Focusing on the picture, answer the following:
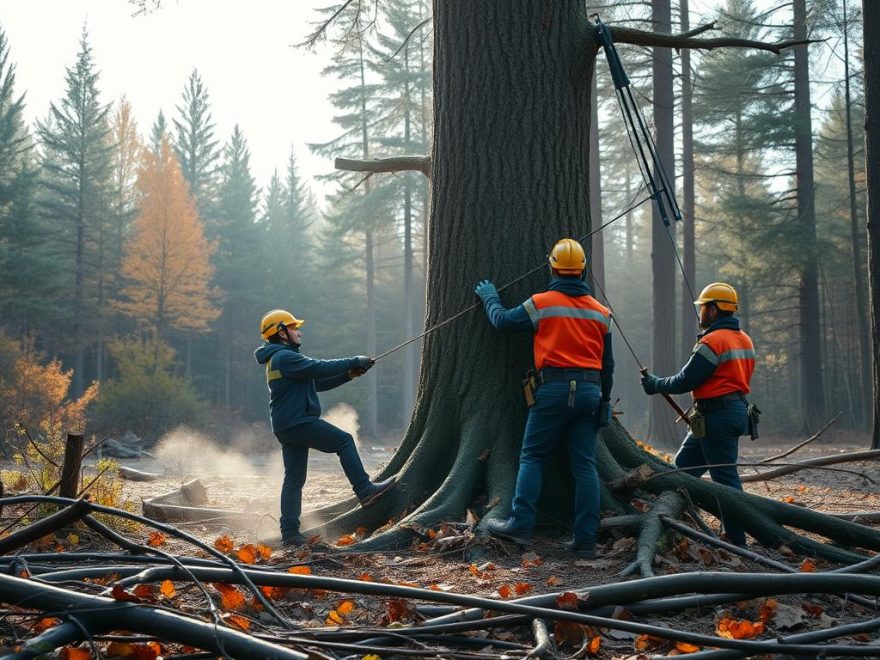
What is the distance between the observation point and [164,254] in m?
38.0

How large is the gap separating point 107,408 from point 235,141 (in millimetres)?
34527

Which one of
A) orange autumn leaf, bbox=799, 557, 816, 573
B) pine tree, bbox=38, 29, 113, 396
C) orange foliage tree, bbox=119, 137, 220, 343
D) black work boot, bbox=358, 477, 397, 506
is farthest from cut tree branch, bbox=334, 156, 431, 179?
pine tree, bbox=38, 29, 113, 396

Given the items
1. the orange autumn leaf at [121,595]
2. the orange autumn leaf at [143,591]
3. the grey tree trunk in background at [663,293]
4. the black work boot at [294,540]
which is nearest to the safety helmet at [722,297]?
the black work boot at [294,540]

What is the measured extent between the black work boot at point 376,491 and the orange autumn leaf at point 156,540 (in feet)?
4.97

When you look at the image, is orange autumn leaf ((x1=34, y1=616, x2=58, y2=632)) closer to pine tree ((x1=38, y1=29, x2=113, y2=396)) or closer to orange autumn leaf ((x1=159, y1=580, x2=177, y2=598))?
orange autumn leaf ((x1=159, y1=580, x2=177, y2=598))

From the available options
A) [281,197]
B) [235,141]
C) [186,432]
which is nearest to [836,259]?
[186,432]

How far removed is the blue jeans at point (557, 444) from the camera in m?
5.47

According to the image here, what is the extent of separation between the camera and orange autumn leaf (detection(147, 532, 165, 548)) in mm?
5930

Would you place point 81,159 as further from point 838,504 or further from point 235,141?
point 838,504

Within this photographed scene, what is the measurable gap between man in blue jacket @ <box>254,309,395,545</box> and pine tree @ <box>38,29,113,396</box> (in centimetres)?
3642

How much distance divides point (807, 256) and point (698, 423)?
2279 cm

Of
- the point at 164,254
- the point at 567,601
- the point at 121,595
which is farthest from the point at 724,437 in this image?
the point at 164,254

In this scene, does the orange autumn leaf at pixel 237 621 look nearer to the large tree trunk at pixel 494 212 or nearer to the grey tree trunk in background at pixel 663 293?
the large tree trunk at pixel 494 212

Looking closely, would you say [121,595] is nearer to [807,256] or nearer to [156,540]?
[156,540]
